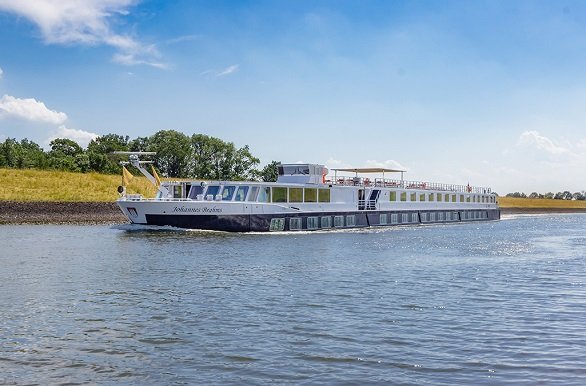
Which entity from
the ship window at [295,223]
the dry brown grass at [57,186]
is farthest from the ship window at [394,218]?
the dry brown grass at [57,186]

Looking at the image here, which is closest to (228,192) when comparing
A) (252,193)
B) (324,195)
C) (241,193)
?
(241,193)

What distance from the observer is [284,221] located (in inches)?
2117

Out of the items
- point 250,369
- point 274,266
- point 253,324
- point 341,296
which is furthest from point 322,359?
point 274,266

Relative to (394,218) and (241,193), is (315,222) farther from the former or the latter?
(394,218)

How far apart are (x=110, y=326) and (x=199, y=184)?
35.5m

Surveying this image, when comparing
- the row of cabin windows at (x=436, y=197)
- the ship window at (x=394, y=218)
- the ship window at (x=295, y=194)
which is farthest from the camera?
the row of cabin windows at (x=436, y=197)

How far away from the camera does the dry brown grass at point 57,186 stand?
234 ft

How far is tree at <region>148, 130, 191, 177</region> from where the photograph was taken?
12494cm

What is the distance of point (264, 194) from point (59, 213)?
27399mm

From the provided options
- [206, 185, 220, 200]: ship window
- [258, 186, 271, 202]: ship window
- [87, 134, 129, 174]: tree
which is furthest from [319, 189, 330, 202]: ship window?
[87, 134, 129, 174]: tree

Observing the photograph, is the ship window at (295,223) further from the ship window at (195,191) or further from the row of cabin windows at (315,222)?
the ship window at (195,191)

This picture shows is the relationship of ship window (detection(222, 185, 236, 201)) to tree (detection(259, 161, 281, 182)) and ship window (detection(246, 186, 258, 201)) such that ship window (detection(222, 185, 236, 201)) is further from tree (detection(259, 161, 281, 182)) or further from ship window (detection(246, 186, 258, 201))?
tree (detection(259, 161, 281, 182))

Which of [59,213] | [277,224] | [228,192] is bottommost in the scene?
[277,224]

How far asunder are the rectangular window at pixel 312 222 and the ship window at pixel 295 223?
140cm
